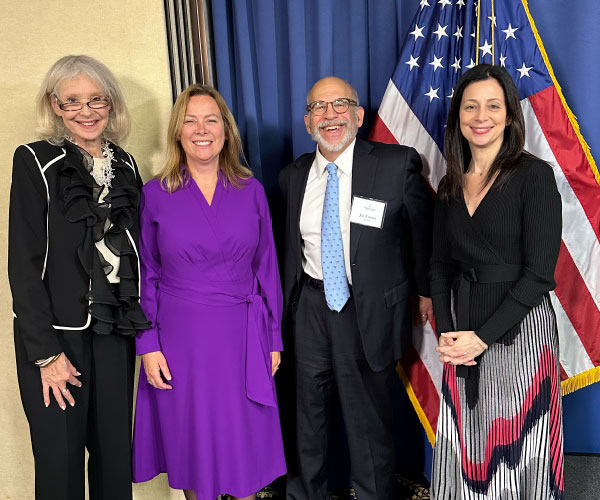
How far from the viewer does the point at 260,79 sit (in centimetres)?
254

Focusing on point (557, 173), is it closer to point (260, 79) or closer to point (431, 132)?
point (431, 132)

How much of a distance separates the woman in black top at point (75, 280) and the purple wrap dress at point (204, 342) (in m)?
0.11

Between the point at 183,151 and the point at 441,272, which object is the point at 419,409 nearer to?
the point at 441,272

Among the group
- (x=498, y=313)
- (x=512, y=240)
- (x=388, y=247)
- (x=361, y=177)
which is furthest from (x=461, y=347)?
(x=361, y=177)

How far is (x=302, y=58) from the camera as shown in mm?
2477

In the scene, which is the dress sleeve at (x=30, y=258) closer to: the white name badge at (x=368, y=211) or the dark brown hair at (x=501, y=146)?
the white name badge at (x=368, y=211)

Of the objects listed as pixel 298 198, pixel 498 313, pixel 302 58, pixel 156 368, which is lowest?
pixel 156 368

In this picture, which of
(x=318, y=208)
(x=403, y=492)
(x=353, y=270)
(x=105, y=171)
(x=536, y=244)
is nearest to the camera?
(x=536, y=244)

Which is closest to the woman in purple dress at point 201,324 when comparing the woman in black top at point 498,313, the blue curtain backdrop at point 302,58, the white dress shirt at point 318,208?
the white dress shirt at point 318,208

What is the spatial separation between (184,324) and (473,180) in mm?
1142

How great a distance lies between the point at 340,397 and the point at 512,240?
3.19ft

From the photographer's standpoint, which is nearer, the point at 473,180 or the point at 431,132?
the point at 473,180

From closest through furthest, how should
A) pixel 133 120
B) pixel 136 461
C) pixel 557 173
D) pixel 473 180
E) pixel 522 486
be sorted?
1. pixel 522 486
2. pixel 473 180
3. pixel 136 461
4. pixel 557 173
5. pixel 133 120

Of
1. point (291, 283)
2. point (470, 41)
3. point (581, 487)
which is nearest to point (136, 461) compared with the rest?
point (291, 283)
